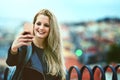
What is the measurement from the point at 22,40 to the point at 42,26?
0.59 feet

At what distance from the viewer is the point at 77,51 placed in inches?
109

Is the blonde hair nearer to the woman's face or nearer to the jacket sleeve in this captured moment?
the woman's face

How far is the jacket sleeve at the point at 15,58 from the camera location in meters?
2.64

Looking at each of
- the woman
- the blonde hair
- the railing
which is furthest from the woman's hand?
the railing

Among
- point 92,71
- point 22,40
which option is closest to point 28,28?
point 22,40

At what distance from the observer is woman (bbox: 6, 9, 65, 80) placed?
2.67 meters

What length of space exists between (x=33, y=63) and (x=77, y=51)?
34 cm

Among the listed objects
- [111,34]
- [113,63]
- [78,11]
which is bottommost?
[113,63]

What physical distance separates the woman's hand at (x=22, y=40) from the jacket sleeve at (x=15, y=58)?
0.12ft

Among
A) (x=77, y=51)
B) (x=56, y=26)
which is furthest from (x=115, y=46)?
(x=56, y=26)

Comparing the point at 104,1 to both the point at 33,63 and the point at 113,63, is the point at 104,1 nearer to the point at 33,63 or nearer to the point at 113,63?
the point at 113,63

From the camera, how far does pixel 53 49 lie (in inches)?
108

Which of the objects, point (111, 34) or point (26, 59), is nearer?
point (26, 59)

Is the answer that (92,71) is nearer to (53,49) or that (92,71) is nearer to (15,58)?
(53,49)
